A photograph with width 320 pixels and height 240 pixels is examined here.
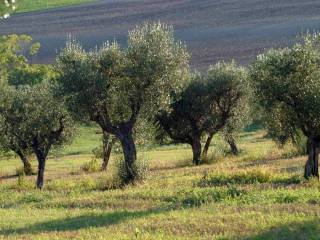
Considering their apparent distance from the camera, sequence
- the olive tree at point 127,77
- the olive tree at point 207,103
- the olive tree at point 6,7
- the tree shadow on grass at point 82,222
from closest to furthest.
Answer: the olive tree at point 6,7 < the tree shadow on grass at point 82,222 < the olive tree at point 127,77 < the olive tree at point 207,103

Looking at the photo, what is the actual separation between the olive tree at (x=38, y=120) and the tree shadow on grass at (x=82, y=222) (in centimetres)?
1269

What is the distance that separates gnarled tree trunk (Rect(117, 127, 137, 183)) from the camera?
26.5 metres

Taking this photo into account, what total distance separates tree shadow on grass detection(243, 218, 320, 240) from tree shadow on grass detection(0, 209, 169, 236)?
4210 mm

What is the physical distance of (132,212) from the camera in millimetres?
17219

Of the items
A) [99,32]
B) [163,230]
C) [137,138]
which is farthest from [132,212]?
[99,32]

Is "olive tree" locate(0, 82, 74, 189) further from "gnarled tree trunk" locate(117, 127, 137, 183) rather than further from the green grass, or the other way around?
the green grass

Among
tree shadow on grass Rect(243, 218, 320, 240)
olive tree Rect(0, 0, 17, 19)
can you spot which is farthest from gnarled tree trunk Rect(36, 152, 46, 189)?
olive tree Rect(0, 0, 17, 19)

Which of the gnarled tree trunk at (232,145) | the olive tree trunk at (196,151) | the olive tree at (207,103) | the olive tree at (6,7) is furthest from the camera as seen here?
the gnarled tree trunk at (232,145)

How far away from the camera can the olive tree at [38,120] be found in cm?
3222

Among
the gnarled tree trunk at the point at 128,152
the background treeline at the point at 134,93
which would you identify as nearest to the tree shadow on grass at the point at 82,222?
the background treeline at the point at 134,93

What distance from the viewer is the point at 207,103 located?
1730 inches

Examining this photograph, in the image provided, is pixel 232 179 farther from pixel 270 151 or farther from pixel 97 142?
pixel 97 142

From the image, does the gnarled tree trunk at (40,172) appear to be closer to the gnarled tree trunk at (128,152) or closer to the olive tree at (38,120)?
the olive tree at (38,120)

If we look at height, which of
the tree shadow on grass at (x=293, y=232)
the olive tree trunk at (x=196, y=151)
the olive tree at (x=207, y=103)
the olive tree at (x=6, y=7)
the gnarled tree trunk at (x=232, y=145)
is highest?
the olive tree at (x=6, y=7)
